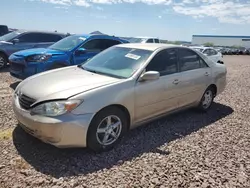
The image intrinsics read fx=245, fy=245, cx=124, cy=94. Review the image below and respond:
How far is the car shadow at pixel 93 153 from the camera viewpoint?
3125 millimetres

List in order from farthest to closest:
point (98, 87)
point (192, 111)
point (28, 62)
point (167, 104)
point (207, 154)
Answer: point (28, 62)
point (192, 111)
point (167, 104)
point (207, 154)
point (98, 87)

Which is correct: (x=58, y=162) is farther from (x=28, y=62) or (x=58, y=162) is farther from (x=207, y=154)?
(x=28, y=62)

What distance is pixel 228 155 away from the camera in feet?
12.3

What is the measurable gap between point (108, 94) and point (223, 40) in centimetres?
9523

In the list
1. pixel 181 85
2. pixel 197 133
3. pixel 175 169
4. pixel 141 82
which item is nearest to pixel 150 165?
pixel 175 169

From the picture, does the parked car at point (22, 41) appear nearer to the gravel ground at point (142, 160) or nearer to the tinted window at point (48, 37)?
the tinted window at point (48, 37)

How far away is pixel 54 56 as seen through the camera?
695 cm

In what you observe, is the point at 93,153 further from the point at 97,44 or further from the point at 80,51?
the point at 97,44

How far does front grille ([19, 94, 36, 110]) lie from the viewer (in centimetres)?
330

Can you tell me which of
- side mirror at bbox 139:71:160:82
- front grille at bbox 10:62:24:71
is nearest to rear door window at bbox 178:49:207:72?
side mirror at bbox 139:71:160:82

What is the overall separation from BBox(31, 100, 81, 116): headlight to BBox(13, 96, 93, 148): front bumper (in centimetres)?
6

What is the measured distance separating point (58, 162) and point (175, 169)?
5.08ft

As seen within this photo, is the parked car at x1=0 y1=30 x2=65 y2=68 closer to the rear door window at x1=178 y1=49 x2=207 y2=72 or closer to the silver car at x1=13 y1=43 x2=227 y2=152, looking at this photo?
the silver car at x1=13 y1=43 x2=227 y2=152

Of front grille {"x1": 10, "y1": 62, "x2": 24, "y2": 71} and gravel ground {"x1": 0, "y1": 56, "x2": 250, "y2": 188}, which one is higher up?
front grille {"x1": 10, "y1": 62, "x2": 24, "y2": 71}
